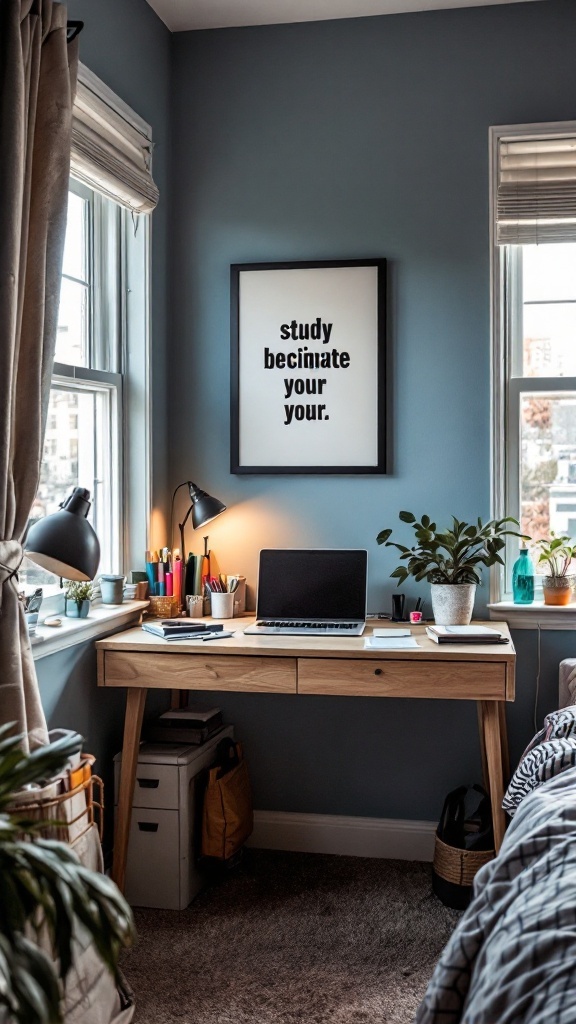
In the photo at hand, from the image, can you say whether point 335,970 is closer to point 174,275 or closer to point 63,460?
point 63,460

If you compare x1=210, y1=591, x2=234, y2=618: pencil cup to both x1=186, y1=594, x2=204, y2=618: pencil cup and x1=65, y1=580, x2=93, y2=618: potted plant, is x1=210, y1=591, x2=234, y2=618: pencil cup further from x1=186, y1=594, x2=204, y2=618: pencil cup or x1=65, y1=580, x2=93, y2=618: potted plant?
x1=65, y1=580, x2=93, y2=618: potted plant

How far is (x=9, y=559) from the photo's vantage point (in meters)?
2.06

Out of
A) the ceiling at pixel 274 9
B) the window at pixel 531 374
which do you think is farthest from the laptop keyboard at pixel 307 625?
the ceiling at pixel 274 9

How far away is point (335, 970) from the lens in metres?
2.40

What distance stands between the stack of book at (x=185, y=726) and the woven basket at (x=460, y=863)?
2.70ft

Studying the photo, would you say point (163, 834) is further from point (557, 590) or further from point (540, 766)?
point (557, 590)

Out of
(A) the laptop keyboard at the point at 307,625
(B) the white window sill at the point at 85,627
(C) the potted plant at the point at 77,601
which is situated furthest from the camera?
(A) the laptop keyboard at the point at 307,625

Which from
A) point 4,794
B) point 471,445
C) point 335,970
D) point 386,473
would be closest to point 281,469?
point 386,473

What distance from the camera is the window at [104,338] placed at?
2.64 metres

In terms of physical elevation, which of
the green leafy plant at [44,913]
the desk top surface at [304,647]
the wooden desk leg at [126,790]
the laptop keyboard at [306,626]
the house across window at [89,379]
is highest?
the house across window at [89,379]

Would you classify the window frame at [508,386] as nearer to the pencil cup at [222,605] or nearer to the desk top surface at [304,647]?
the desk top surface at [304,647]

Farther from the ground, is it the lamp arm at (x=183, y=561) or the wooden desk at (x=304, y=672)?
the lamp arm at (x=183, y=561)

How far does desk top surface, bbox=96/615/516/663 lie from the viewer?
8.44ft

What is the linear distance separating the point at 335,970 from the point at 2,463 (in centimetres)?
154
